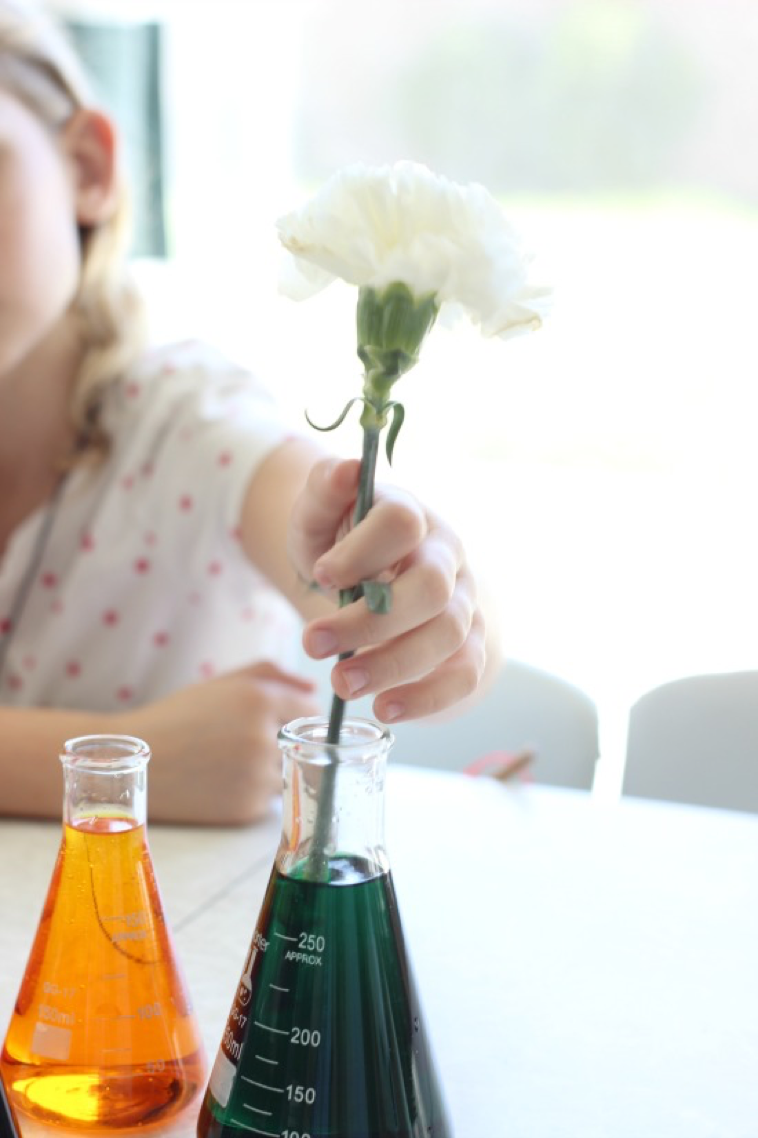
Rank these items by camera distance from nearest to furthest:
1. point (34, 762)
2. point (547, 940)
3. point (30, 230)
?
point (547, 940), point (34, 762), point (30, 230)

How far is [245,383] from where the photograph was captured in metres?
1.23

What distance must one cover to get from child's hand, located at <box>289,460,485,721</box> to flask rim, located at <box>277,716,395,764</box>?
0.5 inches

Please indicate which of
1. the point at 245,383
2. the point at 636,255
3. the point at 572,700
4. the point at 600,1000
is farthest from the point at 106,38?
the point at 600,1000

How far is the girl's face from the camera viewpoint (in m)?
1.06

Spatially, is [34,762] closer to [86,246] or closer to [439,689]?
[439,689]

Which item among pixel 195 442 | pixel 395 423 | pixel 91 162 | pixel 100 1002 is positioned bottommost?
pixel 100 1002

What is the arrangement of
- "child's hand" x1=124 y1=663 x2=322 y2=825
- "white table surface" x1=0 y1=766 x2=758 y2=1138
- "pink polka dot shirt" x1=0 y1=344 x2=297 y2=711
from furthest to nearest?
"pink polka dot shirt" x1=0 y1=344 x2=297 y2=711 < "child's hand" x1=124 y1=663 x2=322 y2=825 < "white table surface" x1=0 y1=766 x2=758 y2=1138

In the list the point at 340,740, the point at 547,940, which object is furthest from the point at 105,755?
the point at 547,940

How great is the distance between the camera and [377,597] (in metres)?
0.39

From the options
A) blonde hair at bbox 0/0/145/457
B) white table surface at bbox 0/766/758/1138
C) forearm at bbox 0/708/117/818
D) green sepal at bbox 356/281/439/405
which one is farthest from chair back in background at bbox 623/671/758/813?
green sepal at bbox 356/281/439/405

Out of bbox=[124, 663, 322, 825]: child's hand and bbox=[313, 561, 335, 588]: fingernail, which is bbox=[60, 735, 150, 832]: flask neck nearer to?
bbox=[313, 561, 335, 588]: fingernail

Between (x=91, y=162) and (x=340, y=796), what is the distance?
938 millimetres

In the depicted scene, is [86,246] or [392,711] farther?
[86,246]

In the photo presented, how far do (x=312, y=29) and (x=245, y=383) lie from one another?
1604mm
